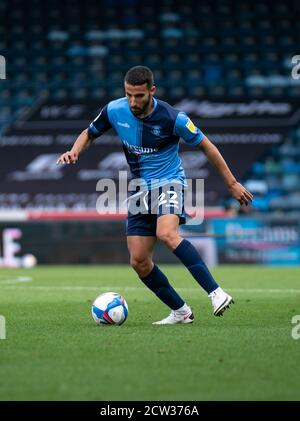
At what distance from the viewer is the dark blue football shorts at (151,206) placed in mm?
7312

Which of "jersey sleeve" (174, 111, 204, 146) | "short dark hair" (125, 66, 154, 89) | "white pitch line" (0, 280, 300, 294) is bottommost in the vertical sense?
"white pitch line" (0, 280, 300, 294)

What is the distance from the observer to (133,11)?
76.7 ft

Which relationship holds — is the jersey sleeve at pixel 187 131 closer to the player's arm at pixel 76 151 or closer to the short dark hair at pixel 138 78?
the short dark hair at pixel 138 78

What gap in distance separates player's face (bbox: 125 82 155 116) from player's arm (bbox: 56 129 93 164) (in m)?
0.53

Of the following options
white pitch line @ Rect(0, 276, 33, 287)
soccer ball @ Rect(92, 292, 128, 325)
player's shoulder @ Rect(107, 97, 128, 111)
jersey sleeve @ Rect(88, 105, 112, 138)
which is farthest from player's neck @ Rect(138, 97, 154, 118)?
white pitch line @ Rect(0, 276, 33, 287)

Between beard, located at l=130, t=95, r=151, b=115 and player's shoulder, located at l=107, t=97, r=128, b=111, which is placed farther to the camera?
player's shoulder, located at l=107, t=97, r=128, b=111

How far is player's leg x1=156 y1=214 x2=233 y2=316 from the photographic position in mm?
7105

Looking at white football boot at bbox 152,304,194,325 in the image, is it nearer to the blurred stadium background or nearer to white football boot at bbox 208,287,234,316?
white football boot at bbox 208,287,234,316

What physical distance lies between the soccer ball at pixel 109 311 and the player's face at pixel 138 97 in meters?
1.41

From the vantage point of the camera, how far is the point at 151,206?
7367mm

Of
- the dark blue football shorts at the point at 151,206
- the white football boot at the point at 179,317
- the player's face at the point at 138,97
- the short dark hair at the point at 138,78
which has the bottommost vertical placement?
the white football boot at the point at 179,317

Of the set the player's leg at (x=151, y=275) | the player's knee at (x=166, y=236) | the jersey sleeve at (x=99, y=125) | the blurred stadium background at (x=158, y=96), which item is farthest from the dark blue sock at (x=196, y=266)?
the blurred stadium background at (x=158, y=96)

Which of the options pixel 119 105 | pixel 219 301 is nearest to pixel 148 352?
pixel 219 301
